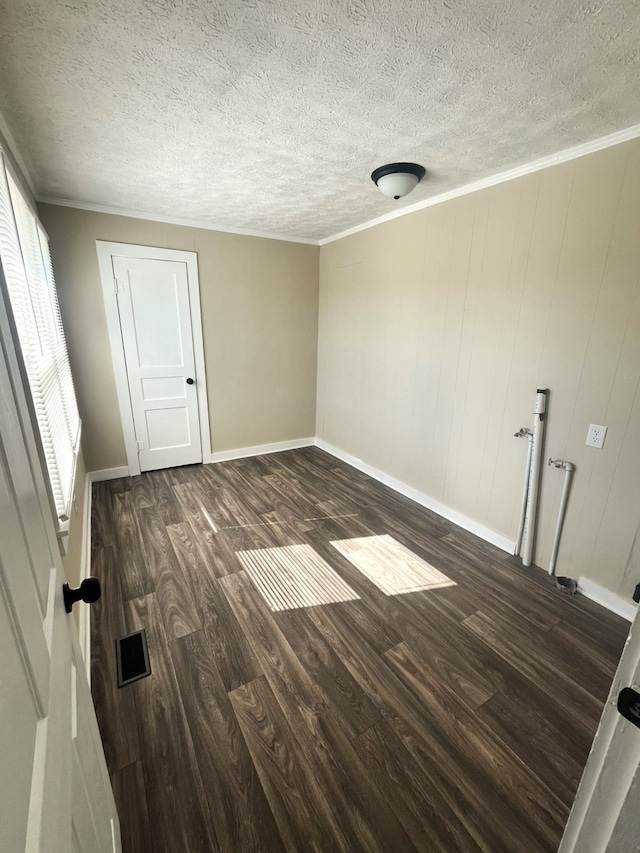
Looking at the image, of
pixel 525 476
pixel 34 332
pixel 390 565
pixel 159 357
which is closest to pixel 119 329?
pixel 159 357

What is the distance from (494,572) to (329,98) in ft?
8.82

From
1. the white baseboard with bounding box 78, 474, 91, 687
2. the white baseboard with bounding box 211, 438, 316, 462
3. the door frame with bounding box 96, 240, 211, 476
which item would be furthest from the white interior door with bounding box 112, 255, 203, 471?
the white baseboard with bounding box 78, 474, 91, 687

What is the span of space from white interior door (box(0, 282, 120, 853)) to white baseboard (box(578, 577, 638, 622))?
243 centimetres

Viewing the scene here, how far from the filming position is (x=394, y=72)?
1.35 meters

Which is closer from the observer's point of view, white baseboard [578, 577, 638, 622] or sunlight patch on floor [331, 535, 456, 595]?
white baseboard [578, 577, 638, 622]

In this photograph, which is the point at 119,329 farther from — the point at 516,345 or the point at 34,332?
the point at 516,345

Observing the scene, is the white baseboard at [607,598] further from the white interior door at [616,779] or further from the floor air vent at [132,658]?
the floor air vent at [132,658]

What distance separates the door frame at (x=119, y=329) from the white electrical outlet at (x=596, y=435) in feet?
10.8

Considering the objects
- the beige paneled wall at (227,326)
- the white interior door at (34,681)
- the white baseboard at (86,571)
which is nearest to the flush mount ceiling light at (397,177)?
the beige paneled wall at (227,326)

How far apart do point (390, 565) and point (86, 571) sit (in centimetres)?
189

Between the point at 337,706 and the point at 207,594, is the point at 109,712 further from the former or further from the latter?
the point at 337,706

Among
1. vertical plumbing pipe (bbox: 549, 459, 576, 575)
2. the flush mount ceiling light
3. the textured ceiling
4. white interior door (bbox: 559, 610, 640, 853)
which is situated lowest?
vertical plumbing pipe (bbox: 549, 459, 576, 575)

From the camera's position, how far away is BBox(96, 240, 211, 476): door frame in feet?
10.3

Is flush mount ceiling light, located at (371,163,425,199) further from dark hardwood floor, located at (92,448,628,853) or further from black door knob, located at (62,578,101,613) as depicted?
black door knob, located at (62,578,101,613)
